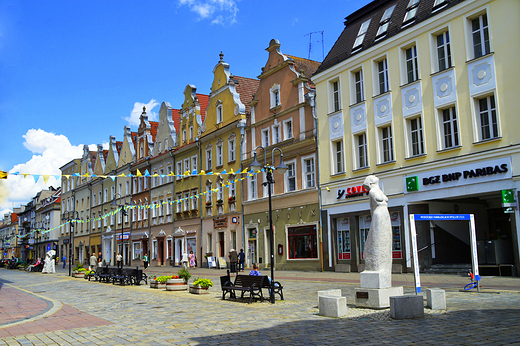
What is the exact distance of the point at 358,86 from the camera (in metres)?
28.2

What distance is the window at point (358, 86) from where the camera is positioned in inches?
1097

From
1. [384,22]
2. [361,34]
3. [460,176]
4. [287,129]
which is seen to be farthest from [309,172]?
[460,176]

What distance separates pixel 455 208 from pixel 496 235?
296cm

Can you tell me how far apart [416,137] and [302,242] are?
10.4 meters

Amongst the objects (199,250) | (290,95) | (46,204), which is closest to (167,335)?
(290,95)

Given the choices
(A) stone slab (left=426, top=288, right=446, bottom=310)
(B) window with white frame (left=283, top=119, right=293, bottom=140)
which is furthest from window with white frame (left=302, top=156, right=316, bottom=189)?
(A) stone slab (left=426, top=288, right=446, bottom=310)

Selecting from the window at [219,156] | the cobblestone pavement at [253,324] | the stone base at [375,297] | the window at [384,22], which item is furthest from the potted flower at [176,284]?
the window at [219,156]

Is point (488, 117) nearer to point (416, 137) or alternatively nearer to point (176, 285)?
point (416, 137)

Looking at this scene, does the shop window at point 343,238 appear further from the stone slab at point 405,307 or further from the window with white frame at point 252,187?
the stone slab at point 405,307

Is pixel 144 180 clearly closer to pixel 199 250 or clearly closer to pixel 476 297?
pixel 199 250

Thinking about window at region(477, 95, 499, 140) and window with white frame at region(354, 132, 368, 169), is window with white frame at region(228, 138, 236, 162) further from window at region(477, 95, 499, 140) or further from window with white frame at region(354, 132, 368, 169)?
window at region(477, 95, 499, 140)

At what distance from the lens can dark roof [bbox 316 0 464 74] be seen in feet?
79.5

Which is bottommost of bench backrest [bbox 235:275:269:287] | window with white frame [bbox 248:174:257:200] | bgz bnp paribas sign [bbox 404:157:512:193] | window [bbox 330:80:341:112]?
bench backrest [bbox 235:275:269:287]

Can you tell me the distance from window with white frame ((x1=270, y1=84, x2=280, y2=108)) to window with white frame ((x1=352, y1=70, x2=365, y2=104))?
279 inches
